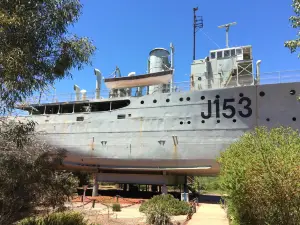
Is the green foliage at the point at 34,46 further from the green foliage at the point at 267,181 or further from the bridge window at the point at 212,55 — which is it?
the bridge window at the point at 212,55

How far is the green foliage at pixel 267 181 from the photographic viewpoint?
644 cm

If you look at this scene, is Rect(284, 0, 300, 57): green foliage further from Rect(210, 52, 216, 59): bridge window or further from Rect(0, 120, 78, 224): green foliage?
Rect(210, 52, 216, 59): bridge window

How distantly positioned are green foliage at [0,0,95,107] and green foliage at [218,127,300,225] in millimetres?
4777

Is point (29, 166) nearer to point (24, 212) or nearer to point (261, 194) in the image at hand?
point (24, 212)

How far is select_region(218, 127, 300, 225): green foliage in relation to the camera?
644 cm

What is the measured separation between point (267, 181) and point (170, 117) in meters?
15.0

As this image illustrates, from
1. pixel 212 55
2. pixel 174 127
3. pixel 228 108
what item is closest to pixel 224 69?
pixel 212 55

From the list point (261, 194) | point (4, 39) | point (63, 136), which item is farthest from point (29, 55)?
point (63, 136)

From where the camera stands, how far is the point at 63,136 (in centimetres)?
2531

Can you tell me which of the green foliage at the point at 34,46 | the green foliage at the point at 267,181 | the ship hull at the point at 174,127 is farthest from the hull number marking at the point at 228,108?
the green foliage at the point at 34,46

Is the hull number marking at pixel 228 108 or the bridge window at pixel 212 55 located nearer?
the hull number marking at pixel 228 108

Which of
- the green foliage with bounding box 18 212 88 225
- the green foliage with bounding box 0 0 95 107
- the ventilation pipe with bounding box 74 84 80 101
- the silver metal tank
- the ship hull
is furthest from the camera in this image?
the ventilation pipe with bounding box 74 84 80 101

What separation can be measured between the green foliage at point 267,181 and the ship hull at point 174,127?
11.7 m

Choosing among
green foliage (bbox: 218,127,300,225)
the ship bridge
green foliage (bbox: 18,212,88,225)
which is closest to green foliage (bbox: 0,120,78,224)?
green foliage (bbox: 18,212,88,225)
